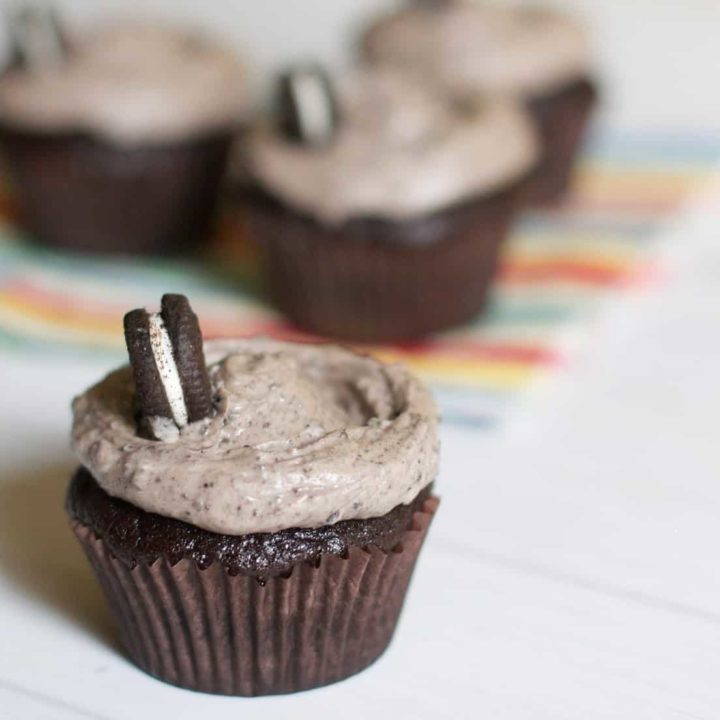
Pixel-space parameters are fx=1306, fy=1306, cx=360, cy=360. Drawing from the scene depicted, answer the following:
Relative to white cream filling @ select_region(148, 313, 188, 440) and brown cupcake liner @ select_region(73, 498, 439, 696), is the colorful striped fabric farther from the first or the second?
white cream filling @ select_region(148, 313, 188, 440)

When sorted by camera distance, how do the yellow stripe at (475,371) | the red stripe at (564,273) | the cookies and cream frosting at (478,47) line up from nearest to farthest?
the yellow stripe at (475,371), the red stripe at (564,273), the cookies and cream frosting at (478,47)

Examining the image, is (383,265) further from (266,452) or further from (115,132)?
(266,452)

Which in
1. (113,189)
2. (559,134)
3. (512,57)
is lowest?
(559,134)

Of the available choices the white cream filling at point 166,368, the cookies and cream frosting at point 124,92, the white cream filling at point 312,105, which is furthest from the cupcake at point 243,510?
the cookies and cream frosting at point 124,92

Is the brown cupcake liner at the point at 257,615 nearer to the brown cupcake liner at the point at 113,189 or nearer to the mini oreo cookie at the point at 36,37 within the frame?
the brown cupcake liner at the point at 113,189

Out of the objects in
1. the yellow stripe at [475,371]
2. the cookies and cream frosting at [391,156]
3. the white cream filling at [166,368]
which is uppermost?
the white cream filling at [166,368]

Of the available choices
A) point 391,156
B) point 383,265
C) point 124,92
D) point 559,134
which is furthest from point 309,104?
point 559,134

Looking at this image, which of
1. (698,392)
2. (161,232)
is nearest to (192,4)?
(161,232)
